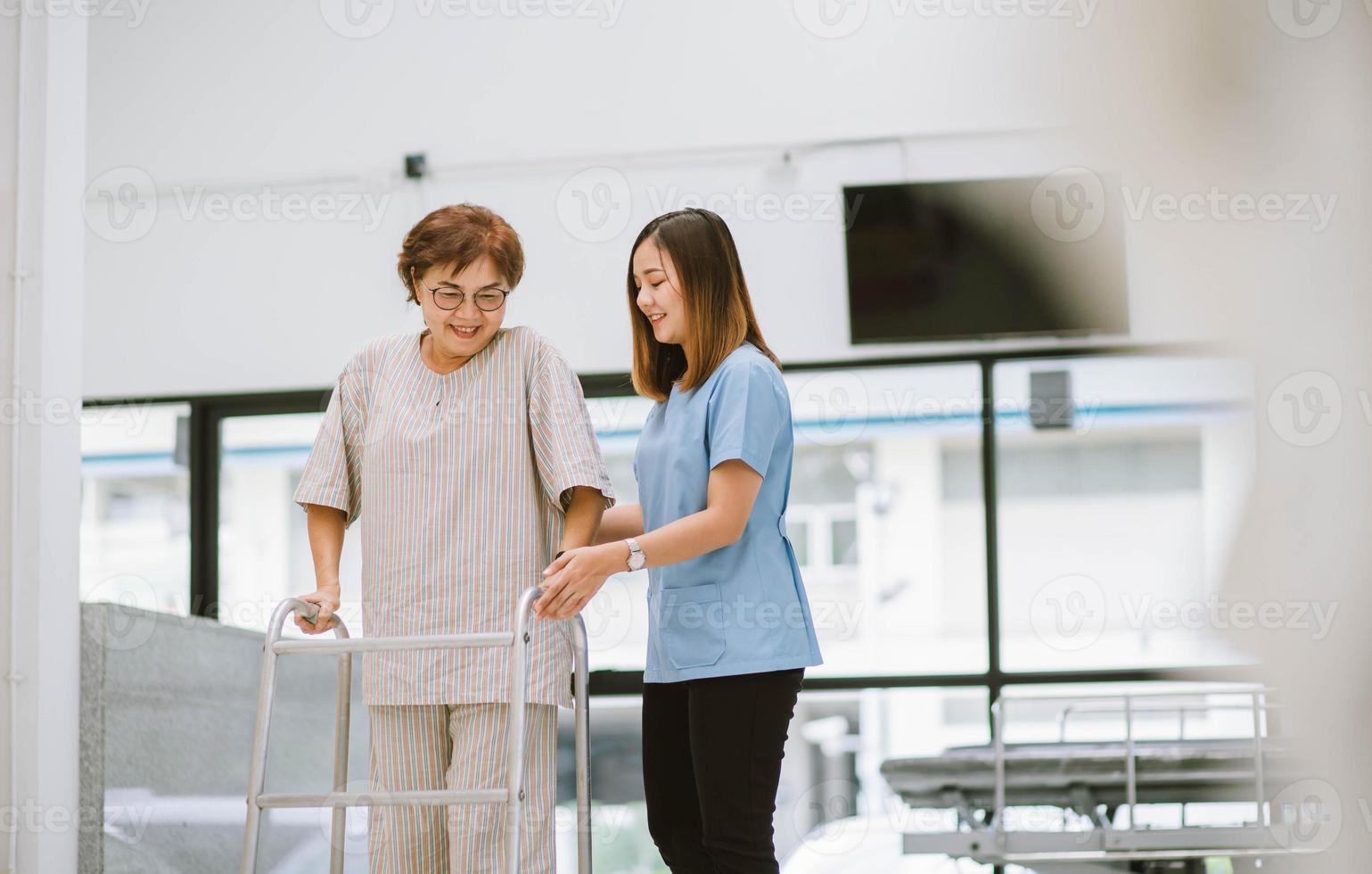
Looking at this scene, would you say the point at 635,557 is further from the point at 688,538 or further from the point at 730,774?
the point at 730,774

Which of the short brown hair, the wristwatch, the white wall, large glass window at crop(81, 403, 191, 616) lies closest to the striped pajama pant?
the wristwatch

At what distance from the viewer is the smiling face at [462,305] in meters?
2.04

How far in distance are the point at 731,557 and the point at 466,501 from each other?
417mm

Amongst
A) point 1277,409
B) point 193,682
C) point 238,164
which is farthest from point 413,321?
point 1277,409

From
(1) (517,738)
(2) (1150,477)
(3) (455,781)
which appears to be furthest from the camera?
(2) (1150,477)

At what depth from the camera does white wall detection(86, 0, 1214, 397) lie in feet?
15.0

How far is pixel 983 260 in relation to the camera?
4.54 metres

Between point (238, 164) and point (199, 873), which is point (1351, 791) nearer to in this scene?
point (199, 873)

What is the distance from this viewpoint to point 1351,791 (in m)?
3.98

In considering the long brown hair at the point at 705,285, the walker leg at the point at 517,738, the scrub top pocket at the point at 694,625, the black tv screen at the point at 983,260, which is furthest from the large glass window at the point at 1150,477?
the walker leg at the point at 517,738

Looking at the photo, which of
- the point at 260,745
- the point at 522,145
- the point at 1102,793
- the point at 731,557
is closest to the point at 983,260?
the point at 522,145

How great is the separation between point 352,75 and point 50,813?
3.17 meters

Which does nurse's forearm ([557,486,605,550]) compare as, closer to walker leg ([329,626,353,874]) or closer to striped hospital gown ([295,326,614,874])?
striped hospital gown ([295,326,614,874])

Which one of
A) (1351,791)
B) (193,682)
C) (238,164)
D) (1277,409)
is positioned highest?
(238,164)
